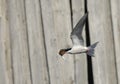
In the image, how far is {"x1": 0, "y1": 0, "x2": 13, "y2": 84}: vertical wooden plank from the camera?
5.01 metres

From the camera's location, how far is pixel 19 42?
16.3 ft

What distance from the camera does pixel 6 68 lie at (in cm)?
507

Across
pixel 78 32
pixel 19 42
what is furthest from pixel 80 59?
pixel 19 42

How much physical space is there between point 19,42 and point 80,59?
2.41ft

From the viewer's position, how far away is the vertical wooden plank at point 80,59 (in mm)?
4484

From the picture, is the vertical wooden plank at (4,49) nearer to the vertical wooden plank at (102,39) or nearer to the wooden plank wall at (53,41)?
the wooden plank wall at (53,41)

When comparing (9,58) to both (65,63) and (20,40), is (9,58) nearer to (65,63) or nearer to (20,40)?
(20,40)

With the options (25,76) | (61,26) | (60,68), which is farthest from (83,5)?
(25,76)

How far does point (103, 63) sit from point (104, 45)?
6.1 inches

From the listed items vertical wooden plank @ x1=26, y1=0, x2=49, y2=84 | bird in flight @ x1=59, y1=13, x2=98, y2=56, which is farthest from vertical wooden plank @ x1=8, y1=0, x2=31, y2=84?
bird in flight @ x1=59, y1=13, x2=98, y2=56

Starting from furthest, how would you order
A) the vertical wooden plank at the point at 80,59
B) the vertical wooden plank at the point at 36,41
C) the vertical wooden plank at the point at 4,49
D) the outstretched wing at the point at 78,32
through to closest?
the vertical wooden plank at the point at 4,49 < the vertical wooden plank at the point at 36,41 < the vertical wooden plank at the point at 80,59 < the outstretched wing at the point at 78,32

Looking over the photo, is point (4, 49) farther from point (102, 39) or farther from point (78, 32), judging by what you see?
point (78, 32)

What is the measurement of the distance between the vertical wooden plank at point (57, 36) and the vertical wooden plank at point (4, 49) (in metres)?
0.49

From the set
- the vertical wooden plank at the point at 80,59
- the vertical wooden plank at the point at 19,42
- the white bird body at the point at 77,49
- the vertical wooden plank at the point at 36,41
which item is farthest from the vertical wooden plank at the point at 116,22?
the vertical wooden plank at the point at 19,42
